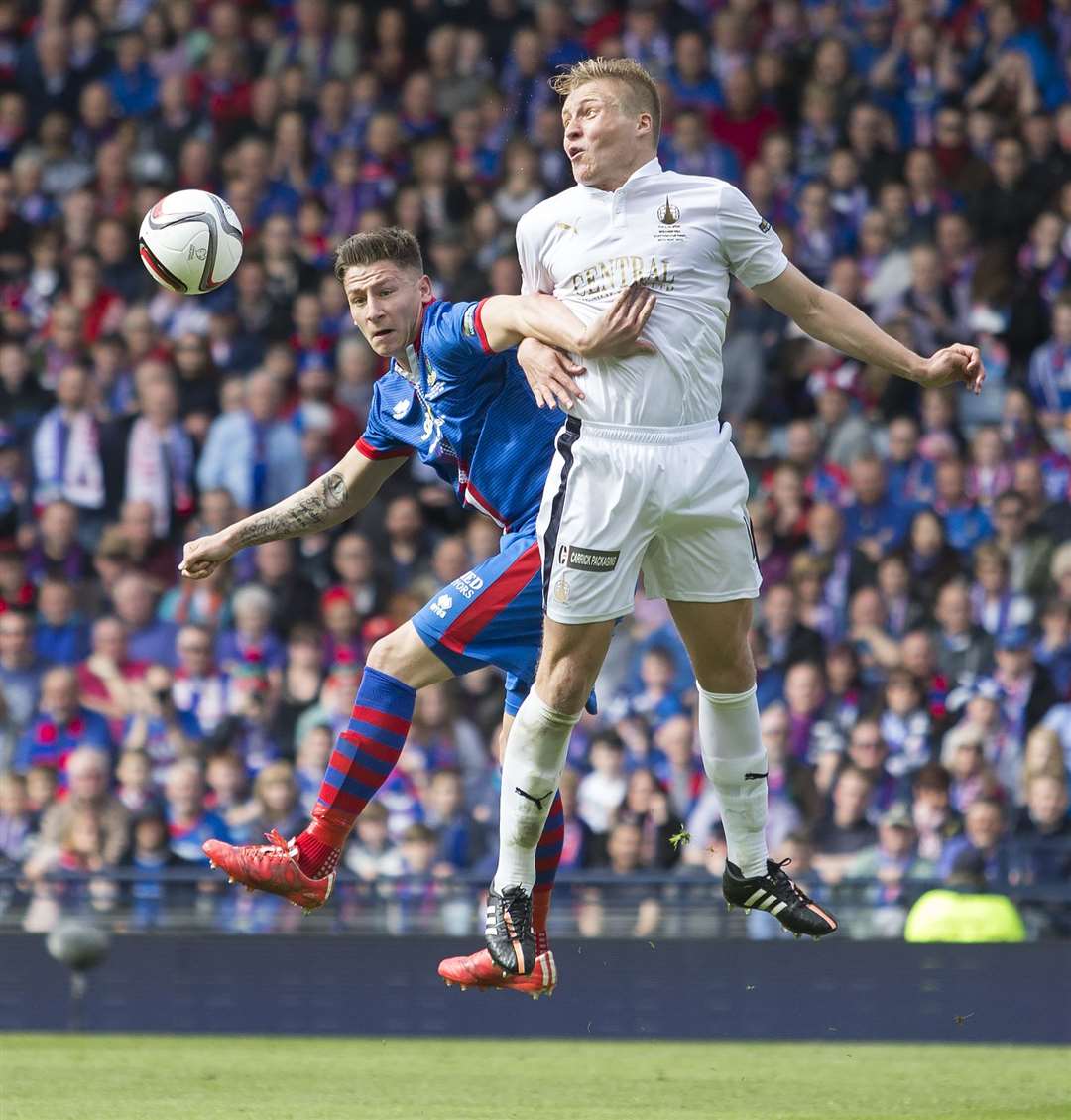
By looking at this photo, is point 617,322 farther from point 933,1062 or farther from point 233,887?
point 233,887

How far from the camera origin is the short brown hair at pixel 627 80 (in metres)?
7.15

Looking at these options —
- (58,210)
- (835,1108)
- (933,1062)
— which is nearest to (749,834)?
(835,1108)

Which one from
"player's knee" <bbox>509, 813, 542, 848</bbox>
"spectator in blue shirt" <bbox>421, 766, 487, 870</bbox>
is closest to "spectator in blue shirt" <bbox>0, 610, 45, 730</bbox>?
"spectator in blue shirt" <bbox>421, 766, 487, 870</bbox>

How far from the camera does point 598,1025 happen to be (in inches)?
452

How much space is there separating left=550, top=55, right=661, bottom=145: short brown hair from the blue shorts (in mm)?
1552

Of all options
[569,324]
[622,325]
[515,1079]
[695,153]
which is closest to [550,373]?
[569,324]

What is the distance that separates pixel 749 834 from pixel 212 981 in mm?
4752

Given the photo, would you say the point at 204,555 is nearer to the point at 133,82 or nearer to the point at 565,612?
the point at 565,612

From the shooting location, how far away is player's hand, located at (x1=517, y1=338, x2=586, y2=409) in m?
7.07

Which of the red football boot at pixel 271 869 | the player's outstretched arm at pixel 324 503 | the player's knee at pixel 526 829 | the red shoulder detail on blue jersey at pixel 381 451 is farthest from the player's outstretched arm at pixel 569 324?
the red football boot at pixel 271 869

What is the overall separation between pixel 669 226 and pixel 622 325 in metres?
0.40

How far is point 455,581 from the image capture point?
25.8 ft

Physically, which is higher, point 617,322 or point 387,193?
point 387,193

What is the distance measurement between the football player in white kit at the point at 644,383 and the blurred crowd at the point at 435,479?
3939 mm
